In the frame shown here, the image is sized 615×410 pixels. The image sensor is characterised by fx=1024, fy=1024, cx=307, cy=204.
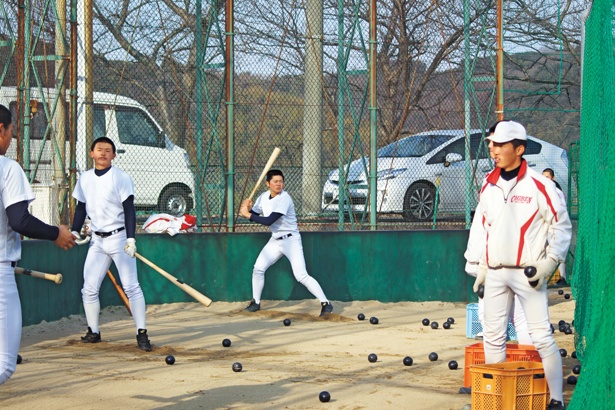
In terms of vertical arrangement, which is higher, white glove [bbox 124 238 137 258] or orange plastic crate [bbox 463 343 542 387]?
white glove [bbox 124 238 137 258]

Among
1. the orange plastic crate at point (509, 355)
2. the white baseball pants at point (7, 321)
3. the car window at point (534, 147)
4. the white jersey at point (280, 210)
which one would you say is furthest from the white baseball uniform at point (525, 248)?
Result: the car window at point (534, 147)

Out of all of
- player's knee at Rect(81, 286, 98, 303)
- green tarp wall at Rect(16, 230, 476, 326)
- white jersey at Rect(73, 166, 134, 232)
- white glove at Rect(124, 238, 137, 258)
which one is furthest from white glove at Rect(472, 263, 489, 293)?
green tarp wall at Rect(16, 230, 476, 326)

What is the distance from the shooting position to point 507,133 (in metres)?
6.86

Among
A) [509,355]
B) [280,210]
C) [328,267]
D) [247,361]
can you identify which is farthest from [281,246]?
[509,355]

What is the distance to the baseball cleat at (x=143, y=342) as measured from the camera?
387 inches

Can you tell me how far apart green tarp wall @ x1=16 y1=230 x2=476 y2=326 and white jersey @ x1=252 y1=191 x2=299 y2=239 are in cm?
96

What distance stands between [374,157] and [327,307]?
269 centimetres

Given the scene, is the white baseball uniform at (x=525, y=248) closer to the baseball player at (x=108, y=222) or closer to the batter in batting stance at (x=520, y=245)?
the batter in batting stance at (x=520, y=245)

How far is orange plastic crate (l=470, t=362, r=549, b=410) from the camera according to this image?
666 centimetres

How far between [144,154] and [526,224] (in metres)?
8.30

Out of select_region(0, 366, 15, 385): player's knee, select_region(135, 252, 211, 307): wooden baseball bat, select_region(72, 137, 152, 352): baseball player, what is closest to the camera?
select_region(0, 366, 15, 385): player's knee

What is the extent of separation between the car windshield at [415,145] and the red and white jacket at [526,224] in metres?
8.36

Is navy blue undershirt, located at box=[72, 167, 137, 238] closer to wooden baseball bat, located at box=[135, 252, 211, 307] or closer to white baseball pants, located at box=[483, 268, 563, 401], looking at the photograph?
wooden baseball bat, located at box=[135, 252, 211, 307]

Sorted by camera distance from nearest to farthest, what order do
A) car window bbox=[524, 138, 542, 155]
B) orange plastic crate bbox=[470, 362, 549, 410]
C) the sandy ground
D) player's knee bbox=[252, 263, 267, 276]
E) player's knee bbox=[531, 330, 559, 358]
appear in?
orange plastic crate bbox=[470, 362, 549, 410] < player's knee bbox=[531, 330, 559, 358] < the sandy ground < player's knee bbox=[252, 263, 267, 276] < car window bbox=[524, 138, 542, 155]
